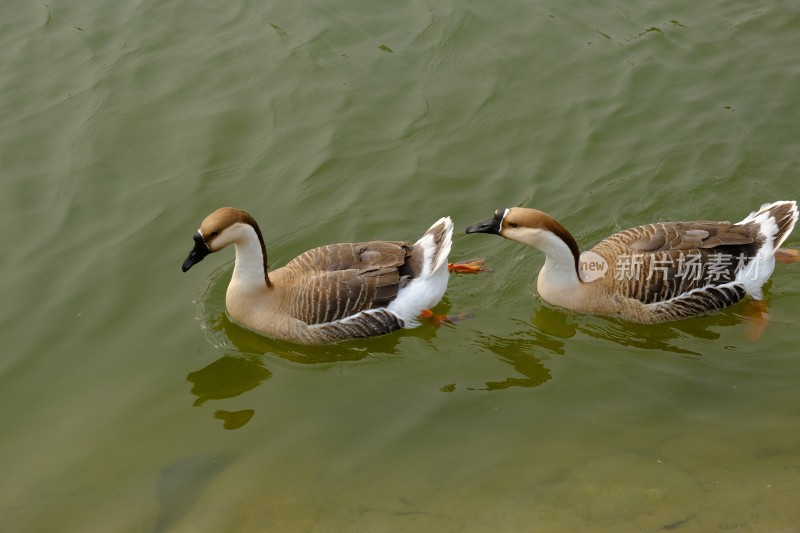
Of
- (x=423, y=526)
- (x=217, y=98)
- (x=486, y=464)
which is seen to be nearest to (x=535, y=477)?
(x=486, y=464)

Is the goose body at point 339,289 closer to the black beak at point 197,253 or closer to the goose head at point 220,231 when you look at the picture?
the goose head at point 220,231

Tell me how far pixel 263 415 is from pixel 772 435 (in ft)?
14.4

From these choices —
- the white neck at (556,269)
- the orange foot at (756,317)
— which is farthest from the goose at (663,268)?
the orange foot at (756,317)

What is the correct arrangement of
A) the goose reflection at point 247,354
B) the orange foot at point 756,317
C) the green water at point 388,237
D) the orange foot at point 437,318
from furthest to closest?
the orange foot at point 437,318 → the orange foot at point 756,317 → the goose reflection at point 247,354 → the green water at point 388,237

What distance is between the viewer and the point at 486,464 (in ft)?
23.5

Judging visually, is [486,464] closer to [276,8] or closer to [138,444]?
[138,444]

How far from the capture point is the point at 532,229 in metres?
8.55

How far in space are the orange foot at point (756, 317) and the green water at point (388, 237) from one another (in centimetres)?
13

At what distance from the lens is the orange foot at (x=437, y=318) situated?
8.89 meters

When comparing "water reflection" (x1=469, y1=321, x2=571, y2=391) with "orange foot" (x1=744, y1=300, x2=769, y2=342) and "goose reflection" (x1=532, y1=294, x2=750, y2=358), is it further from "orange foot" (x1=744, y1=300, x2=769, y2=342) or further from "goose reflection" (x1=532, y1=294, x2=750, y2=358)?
"orange foot" (x1=744, y1=300, x2=769, y2=342)

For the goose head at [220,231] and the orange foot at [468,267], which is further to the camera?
the orange foot at [468,267]

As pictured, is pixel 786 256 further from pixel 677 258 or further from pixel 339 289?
pixel 339 289

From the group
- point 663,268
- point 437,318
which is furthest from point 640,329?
point 437,318

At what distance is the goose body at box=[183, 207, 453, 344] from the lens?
28.2ft
